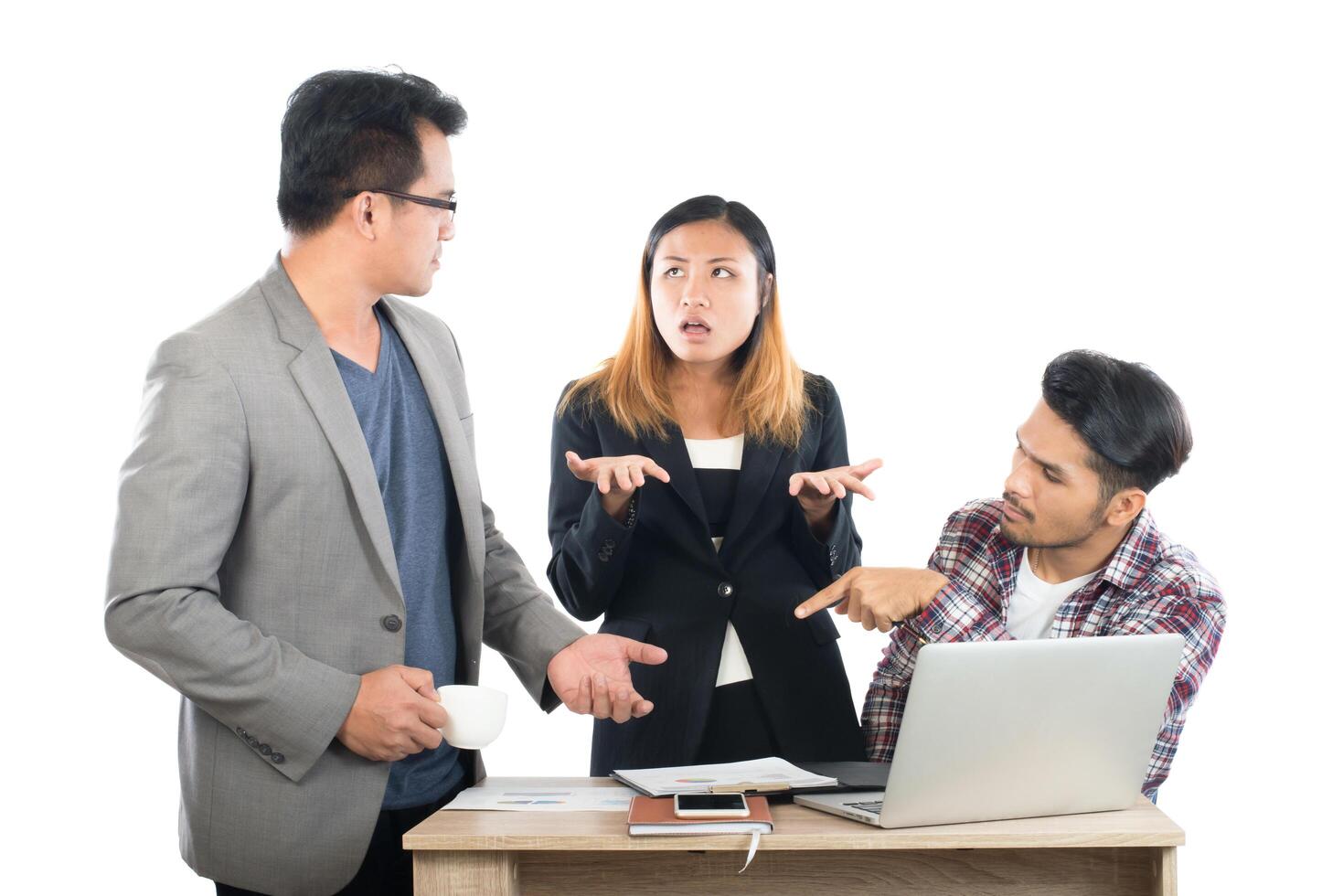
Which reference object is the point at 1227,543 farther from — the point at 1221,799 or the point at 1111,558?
the point at 1111,558

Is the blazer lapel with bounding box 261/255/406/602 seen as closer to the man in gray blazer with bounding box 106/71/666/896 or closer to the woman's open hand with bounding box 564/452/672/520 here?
the man in gray blazer with bounding box 106/71/666/896

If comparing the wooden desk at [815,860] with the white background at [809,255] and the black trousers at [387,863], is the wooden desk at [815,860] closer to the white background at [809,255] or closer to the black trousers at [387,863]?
the black trousers at [387,863]

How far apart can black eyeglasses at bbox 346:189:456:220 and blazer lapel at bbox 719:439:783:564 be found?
2.40ft

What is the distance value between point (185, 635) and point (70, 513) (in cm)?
231

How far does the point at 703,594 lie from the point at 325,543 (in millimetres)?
783

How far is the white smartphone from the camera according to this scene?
1.59 m

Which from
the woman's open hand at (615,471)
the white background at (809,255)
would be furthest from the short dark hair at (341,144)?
the white background at (809,255)

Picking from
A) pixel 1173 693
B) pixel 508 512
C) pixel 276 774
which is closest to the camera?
pixel 276 774

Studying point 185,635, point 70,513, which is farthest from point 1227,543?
point 70,513

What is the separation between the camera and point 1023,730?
1.57 metres

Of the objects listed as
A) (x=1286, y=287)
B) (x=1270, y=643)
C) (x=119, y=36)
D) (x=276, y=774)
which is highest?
(x=119, y=36)

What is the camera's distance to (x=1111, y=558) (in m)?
2.09

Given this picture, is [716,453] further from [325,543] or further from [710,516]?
[325,543]

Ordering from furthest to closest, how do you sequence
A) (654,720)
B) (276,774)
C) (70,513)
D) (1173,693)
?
(70,513)
(654,720)
(1173,693)
(276,774)
